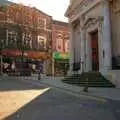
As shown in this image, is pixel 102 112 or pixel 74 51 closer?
pixel 102 112

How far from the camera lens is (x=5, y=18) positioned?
50.9m

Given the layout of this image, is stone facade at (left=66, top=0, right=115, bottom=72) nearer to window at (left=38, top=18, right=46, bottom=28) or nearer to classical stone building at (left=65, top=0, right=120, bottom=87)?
classical stone building at (left=65, top=0, right=120, bottom=87)

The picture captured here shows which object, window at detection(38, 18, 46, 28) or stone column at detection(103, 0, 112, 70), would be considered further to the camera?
window at detection(38, 18, 46, 28)

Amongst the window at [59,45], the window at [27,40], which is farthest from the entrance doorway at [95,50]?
the window at [59,45]

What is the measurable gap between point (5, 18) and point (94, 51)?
71.1ft

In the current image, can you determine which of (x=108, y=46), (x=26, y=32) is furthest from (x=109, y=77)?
(x=26, y=32)

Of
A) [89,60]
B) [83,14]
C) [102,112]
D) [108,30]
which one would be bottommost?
[102,112]

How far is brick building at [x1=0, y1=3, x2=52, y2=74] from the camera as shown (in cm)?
5084

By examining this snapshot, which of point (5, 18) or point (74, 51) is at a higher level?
point (5, 18)

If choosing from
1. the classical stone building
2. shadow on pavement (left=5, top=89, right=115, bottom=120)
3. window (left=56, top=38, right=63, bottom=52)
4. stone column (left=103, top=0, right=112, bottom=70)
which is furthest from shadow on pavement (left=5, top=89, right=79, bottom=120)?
window (left=56, top=38, right=63, bottom=52)

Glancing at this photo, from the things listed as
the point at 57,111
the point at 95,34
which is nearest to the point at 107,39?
the point at 95,34

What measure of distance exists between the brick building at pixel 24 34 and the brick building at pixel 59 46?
5.53ft

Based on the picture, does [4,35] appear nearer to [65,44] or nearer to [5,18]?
[5,18]

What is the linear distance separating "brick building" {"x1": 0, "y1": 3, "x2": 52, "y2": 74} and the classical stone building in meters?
13.2
